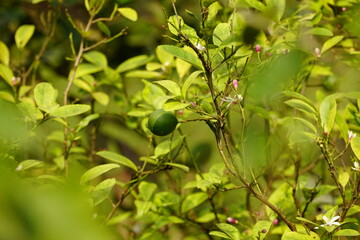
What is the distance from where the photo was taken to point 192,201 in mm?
966

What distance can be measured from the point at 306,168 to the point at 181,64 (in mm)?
330

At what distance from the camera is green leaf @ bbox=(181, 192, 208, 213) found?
3.15 ft

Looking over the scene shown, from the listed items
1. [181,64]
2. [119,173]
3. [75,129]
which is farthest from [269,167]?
[119,173]

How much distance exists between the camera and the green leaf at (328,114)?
73 cm

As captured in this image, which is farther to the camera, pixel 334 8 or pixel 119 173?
pixel 119 173

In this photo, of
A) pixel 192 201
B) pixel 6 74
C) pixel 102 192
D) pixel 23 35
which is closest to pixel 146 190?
pixel 192 201

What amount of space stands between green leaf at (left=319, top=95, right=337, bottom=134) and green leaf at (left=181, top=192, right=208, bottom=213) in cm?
31

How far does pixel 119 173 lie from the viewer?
141 centimetres

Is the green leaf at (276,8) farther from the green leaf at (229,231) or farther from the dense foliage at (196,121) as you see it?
the green leaf at (229,231)

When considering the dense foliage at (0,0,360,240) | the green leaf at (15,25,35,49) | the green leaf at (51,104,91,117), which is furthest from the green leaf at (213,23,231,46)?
the green leaf at (15,25,35,49)

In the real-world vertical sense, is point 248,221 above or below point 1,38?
below

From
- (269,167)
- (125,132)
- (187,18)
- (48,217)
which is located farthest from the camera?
(125,132)

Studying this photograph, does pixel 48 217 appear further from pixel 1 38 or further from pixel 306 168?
pixel 1 38

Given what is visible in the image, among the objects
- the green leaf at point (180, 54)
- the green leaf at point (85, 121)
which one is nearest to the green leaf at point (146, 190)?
the green leaf at point (85, 121)
